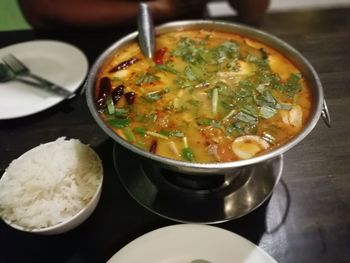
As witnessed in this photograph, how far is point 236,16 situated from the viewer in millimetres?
2760

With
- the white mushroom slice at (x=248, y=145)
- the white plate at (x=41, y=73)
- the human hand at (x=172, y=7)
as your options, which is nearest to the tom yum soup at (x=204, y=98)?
the white mushroom slice at (x=248, y=145)


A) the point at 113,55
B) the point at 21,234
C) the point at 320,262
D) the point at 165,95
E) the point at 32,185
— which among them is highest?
the point at 113,55

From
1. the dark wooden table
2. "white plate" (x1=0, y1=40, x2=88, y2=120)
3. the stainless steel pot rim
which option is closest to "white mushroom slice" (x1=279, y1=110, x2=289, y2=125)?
the stainless steel pot rim

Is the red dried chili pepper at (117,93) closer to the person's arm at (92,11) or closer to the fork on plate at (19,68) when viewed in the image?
the fork on plate at (19,68)

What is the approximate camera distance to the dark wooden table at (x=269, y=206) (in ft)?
5.02

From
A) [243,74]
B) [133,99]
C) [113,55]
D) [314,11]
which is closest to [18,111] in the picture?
[113,55]

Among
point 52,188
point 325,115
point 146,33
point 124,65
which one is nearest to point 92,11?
point 146,33

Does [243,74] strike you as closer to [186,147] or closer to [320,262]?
[186,147]

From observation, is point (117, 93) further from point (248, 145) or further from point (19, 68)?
Result: point (19, 68)

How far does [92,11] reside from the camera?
9.16 feet

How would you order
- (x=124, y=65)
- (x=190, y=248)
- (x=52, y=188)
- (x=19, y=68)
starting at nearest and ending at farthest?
(x=190, y=248), (x=52, y=188), (x=124, y=65), (x=19, y=68)

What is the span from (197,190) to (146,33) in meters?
0.89

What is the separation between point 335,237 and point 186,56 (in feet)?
3.75

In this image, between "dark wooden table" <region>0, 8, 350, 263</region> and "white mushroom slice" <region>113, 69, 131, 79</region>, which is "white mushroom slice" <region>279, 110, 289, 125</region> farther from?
"white mushroom slice" <region>113, 69, 131, 79</region>
